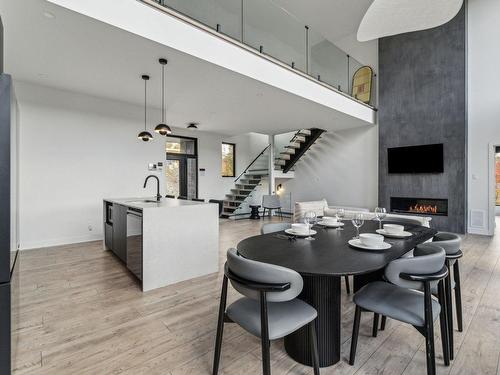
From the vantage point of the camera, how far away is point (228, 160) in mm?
9516

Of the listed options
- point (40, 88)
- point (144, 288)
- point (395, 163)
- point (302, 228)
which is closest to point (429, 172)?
point (395, 163)

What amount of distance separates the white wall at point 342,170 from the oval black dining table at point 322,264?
19.7 ft

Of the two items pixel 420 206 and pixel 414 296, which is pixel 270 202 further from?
pixel 414 296

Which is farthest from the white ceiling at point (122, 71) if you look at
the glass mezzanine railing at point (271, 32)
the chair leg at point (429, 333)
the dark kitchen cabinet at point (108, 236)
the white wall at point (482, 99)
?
the chair leg at point (429, 333)

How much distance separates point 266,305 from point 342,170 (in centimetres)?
748

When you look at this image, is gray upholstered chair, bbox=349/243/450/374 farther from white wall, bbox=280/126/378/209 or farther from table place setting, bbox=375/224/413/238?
white wall, bbox=280/126/378/209

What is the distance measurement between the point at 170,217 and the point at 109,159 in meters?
3.29

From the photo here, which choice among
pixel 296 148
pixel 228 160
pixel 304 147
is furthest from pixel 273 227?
pixel 228 160

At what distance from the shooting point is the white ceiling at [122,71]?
287cm

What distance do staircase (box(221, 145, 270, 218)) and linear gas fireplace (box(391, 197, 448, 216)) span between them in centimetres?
396

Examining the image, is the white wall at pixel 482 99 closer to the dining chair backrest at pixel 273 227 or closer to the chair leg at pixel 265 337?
the dining chair backrest at pixel 273 227

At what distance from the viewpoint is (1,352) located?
140cm

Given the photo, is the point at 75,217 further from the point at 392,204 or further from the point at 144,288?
the point at 392,204

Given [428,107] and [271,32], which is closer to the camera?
[271,32]
